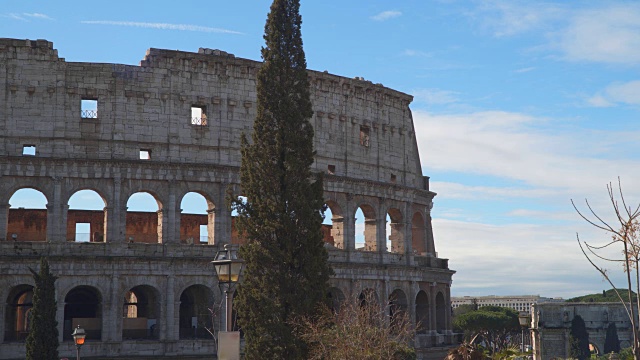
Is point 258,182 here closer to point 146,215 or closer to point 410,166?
point 146,215

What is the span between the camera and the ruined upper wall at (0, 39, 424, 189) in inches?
1604

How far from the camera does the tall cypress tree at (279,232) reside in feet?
92.7

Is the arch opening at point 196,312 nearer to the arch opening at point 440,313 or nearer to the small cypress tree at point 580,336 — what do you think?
the arch opening at point 440,313

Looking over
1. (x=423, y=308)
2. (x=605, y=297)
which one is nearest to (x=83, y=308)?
(x=423, y=308)

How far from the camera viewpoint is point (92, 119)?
136 feet

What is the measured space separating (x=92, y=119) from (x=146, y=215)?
6.97 m

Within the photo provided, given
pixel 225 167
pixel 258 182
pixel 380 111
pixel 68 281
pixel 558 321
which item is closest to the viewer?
pixel 258 182

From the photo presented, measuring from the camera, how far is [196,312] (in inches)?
1725

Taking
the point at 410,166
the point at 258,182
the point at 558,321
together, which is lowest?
the point at 558,321

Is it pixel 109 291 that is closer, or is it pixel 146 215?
pixel 109 291

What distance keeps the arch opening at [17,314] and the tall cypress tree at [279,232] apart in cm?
1567

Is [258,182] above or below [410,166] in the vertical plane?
below

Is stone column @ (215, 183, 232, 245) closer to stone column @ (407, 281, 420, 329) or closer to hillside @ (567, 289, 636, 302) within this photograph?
stone column @ (407, 281, 420, 329)

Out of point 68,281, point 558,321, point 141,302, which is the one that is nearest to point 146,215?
point 141,302
